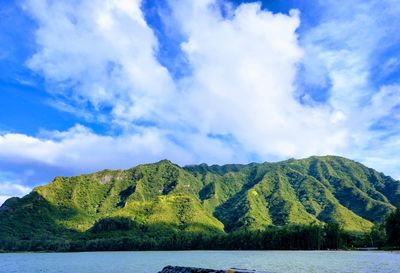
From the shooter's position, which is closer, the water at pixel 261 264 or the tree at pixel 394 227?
the water at pixel 261 264

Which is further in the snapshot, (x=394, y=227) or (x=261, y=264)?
(x=394, y=227)

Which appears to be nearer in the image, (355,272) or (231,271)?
(231,271)

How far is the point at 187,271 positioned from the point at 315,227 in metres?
169

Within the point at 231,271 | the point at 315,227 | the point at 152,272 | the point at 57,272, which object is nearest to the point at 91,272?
the point at 57,272

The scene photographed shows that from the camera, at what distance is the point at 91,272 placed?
74.8 meters

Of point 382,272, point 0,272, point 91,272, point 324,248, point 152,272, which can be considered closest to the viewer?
point 382,272

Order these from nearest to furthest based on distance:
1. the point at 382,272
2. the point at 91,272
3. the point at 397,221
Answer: the point at 382,272 → the point at 91,272 → the point at 397,221

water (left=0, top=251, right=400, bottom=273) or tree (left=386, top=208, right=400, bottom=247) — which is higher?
tree (left=386, top=208, right=400, bottom=247)

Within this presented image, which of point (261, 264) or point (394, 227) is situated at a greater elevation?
point (394, 227)

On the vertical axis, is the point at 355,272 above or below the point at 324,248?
below

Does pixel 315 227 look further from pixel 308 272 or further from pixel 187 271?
pixel 187 271

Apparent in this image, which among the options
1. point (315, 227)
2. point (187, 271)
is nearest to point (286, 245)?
point (315, 227)

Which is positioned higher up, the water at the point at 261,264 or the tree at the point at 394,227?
the tree at the point at 394,227

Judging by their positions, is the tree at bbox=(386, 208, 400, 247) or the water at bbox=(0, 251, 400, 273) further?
the tree at bbox=(386, 208, 400, 247)
